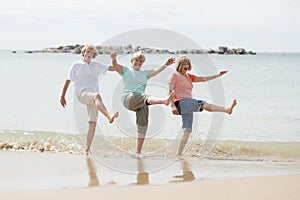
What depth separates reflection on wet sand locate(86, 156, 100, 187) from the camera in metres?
6.47

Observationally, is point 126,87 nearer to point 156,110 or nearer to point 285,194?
point 156,110

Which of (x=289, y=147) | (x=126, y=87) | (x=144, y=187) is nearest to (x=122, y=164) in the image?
(x=126, y=87)

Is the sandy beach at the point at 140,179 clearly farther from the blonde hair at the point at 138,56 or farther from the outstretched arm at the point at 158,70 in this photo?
the blonde hair at the point at 138,56

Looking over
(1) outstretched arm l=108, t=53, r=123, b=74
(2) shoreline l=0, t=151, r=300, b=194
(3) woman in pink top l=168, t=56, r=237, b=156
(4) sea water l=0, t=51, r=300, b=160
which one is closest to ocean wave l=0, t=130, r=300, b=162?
(4) sea water l=0, t=51, r=300, b=160

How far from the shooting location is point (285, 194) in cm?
563

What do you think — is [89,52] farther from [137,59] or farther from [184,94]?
[184,94]

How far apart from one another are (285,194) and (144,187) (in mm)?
1343

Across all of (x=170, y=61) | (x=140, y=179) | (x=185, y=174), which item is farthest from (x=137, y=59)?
(x=140, y=179)

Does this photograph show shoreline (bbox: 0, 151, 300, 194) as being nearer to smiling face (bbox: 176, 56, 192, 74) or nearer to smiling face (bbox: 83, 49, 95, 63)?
smiling face (bbox: 176, 56, 192, 74)

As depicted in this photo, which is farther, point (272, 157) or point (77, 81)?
point (272, 157)

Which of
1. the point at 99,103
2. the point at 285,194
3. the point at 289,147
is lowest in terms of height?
the point at 289,147

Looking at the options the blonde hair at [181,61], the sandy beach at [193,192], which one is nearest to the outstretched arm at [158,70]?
the blonde hair at [181,61]

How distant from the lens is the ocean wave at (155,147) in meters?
9.16

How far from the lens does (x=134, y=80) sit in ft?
27.5
